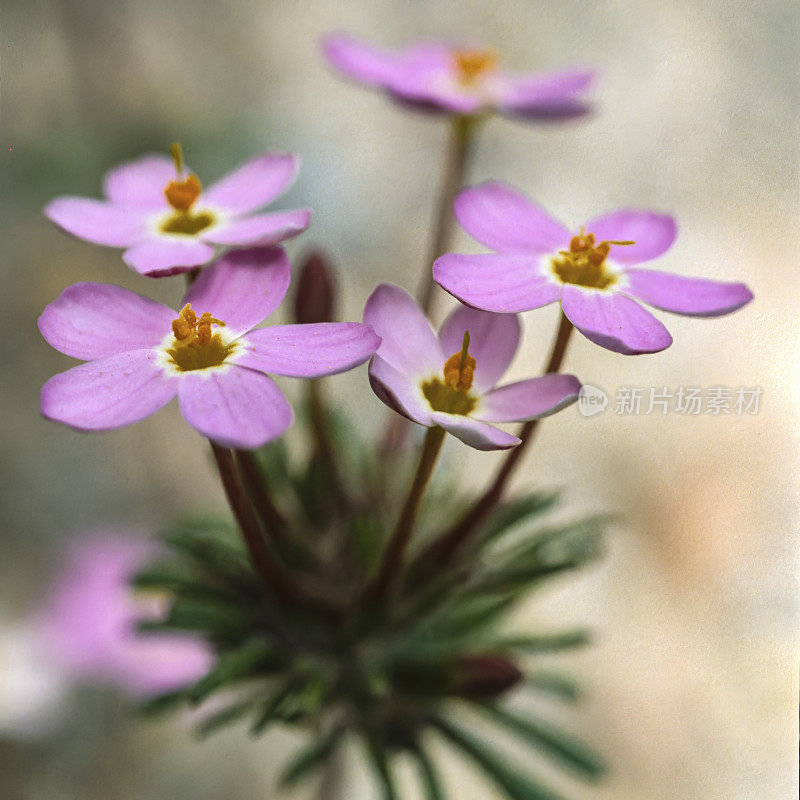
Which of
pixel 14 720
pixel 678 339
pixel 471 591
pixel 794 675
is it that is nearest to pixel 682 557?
pixel 794 675

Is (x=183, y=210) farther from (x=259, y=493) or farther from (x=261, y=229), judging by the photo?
(x=259, y=493)

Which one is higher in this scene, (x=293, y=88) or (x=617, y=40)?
(x=617, y=40)

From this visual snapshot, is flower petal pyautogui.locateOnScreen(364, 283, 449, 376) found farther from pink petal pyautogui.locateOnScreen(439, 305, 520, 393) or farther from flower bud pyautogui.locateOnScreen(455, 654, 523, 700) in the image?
flower bud pyautogui.locateOnScreen(455, 654, 523, 700)

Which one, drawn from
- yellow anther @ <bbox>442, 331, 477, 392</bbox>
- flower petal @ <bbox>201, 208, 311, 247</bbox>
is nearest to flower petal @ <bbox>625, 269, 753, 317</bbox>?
yellow anther @ <bbox>442, 331, 477, 392</bbox>

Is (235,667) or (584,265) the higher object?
(584,265)

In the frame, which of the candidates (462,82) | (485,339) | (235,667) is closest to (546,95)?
(462,82)

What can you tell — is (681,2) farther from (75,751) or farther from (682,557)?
(75,751)
